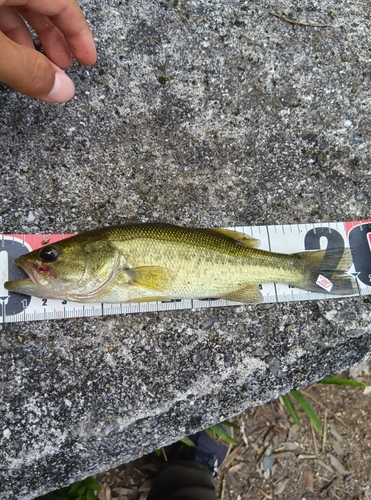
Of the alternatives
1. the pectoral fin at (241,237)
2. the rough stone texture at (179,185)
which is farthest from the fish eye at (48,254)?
the pectoral fin at (241,237)

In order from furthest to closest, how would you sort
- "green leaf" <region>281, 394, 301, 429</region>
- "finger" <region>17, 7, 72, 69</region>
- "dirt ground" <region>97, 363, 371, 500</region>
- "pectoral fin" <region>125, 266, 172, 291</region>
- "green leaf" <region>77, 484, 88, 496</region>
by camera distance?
1. "dirt ground" <region>97, 363, 371, 500</region>
2. "green leaf" <region>281, 394, 301, 429</region>
3. "green leaf" <region>77, 484, 88, 496</region>
4. "finger" <region>17, 7, 72, 69</region>
5. "pectoral fin" <region>125, 266, 172, 291</region>

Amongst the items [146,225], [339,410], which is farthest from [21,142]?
[339,410]

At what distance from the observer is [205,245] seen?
3.15 meters

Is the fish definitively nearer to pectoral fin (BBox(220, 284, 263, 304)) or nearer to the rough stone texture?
pectoral fin (BBox(220, 284, 263, 304))

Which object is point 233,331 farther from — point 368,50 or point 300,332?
point 368,50

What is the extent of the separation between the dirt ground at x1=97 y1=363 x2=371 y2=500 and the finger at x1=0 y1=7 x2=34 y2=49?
3.78 metres

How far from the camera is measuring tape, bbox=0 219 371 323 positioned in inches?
124

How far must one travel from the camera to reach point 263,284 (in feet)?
11.1

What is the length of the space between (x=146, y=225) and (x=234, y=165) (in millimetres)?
1000

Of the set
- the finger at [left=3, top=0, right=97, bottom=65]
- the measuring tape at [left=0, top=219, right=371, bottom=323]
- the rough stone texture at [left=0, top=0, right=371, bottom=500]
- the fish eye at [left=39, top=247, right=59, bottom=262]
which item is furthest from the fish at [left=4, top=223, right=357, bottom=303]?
the finger at [left=3, top=0, right=97, bottom=65]

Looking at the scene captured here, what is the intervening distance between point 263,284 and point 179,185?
1.03m

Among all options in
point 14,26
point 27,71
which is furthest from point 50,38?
point 27,71

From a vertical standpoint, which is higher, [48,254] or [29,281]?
[48,254]

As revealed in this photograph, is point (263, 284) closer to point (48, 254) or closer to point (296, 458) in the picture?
point (48, 254)
